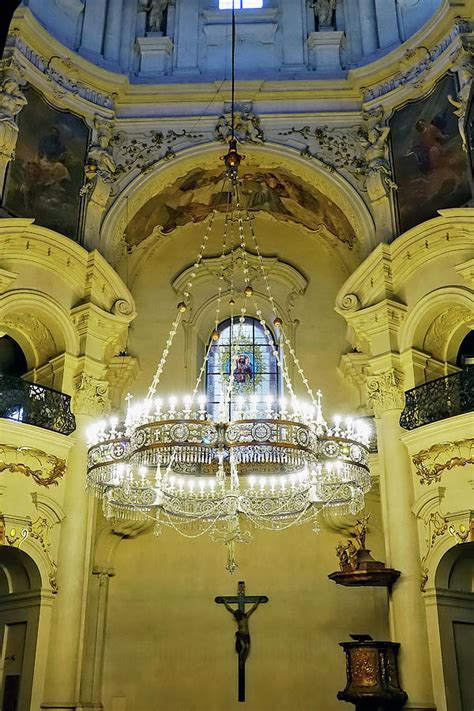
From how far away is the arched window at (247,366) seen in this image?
16.1 m

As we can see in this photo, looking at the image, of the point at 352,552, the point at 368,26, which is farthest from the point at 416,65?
the point at 352,552

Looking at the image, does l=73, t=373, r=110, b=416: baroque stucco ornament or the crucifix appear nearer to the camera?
l=73, t=373, r=110, b=416: baroque stucco ornament

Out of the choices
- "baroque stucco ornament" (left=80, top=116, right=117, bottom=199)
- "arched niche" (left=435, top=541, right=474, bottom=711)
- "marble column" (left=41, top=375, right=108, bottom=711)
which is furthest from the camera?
"baroque stucco ornament" (left=80, top=116, right=117, bottom=199)

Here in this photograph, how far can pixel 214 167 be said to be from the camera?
1545cm

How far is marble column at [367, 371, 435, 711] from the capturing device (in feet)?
36.8

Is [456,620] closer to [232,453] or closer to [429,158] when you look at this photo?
Answer: [232,453]

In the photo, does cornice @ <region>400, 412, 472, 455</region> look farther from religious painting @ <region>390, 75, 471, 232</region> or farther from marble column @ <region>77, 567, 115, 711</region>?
marble column @ <region>77, 567, 115, 711</region>

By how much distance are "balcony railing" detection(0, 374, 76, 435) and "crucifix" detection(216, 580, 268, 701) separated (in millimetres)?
4554

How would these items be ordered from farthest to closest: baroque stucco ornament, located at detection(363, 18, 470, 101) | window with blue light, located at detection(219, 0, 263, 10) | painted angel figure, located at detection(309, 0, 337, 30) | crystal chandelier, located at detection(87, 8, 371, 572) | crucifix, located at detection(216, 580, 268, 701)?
1. window with blue light, located at detection(219, 0, 263, 10)
2. painted angel figure, located at detection(309, 0, 337, 30)
3. crucifix, located at detection(216, 580, 268, 701)
4. baroque stucco ornament, located at detection(363, 18, 470, 101)
5. crystal chandelier, located at detection(87, 8, 371, 572)

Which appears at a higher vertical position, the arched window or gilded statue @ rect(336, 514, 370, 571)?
the arched window

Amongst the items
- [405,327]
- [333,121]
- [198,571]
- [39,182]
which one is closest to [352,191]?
[333,121]

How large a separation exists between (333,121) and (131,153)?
3932 mm

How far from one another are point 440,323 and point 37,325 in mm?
6822

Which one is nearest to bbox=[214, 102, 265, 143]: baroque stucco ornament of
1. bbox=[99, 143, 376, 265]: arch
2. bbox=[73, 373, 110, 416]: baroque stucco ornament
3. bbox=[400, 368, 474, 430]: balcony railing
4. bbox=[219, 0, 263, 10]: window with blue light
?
bbox=[99, 143, 376, 265]: arch
